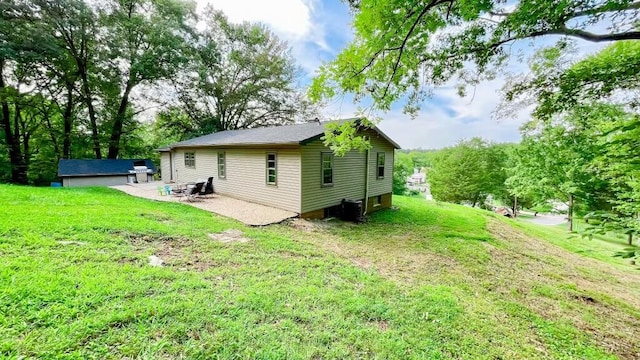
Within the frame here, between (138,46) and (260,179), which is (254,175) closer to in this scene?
(260,179)

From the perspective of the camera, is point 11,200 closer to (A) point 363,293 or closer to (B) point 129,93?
(A) point 363,293

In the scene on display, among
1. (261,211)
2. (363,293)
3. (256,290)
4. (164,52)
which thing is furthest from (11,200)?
(164,52)

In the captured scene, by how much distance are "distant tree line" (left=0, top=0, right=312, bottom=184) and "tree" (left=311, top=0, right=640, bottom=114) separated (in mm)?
16795

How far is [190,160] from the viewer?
46.6ft

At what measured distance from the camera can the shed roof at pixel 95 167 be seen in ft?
48.2

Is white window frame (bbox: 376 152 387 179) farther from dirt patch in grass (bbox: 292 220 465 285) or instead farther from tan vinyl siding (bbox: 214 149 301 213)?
tan vinyl siding (bbox: 214 149 301 213)

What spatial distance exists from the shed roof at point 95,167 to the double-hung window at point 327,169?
14.1 m

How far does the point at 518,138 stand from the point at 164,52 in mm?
25692

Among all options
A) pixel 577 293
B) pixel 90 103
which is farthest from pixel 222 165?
Result: pixel 90 103

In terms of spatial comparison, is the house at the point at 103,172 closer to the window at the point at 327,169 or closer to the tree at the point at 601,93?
the window at the point at 327,169

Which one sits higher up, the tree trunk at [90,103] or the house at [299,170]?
the tree trunk at [90,103]

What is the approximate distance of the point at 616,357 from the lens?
3.24 metres

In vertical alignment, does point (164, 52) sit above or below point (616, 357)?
above

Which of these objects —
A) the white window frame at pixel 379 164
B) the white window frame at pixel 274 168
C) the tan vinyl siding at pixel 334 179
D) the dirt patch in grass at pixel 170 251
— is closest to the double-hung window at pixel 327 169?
the tan vinyl siding at pixel 334 179
